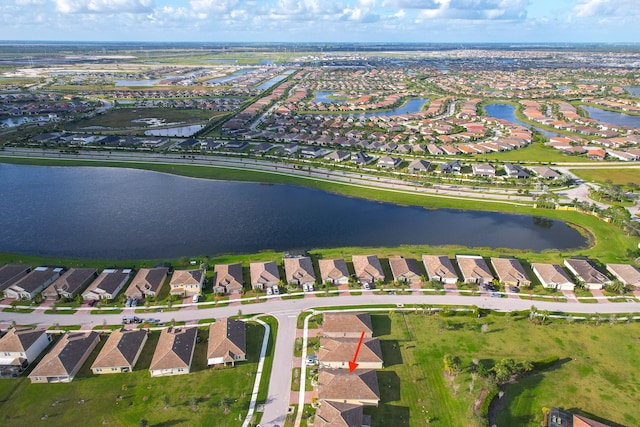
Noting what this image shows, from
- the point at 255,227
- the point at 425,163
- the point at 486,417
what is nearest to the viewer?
the point at 486,417

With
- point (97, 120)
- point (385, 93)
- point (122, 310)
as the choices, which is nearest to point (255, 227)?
point (122, 310)

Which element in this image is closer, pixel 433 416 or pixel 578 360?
pixel 433 416

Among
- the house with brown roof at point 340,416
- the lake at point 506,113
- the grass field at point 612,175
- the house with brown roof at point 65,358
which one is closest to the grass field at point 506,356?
the house with brown roof at point 340,416

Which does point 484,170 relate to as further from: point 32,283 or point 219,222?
point 32,283

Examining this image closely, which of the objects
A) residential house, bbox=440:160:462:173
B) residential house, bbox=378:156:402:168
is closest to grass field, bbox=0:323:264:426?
residential house, bbox=378:156:402:168

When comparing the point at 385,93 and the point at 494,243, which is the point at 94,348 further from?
the point at 385,93

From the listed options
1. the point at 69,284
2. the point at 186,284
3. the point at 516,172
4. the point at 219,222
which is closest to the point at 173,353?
the point at 186,284
